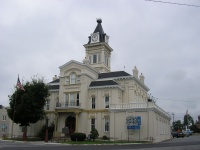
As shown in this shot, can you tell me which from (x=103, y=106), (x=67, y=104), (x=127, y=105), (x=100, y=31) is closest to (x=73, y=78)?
(x=67, y=104)

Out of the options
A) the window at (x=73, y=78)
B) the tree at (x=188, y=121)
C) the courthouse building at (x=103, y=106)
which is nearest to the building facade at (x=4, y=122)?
the courthouse building at (x=103, y=106)

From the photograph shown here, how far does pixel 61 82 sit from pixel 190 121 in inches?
4320

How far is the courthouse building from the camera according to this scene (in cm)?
4059

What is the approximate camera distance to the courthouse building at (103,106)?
40594mm

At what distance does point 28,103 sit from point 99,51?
2310 centimetres

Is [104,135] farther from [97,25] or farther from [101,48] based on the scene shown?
[97,25]

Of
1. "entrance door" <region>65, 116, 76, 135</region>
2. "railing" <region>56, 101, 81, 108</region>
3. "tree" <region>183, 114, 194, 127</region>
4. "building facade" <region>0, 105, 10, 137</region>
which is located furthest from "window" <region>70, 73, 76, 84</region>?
"tree" <region>183, 114, 194, 127</region>

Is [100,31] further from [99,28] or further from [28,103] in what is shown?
[28,103]

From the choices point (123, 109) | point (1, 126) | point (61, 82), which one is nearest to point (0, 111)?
point (1, 126)

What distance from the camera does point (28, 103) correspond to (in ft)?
140

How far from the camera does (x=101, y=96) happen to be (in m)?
46.9

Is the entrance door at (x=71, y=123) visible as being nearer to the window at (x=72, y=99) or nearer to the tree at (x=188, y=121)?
the window at (x=72, y=99)

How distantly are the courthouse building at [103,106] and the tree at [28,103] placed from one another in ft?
12.9

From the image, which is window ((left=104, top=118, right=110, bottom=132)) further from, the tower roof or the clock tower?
the tower roof
